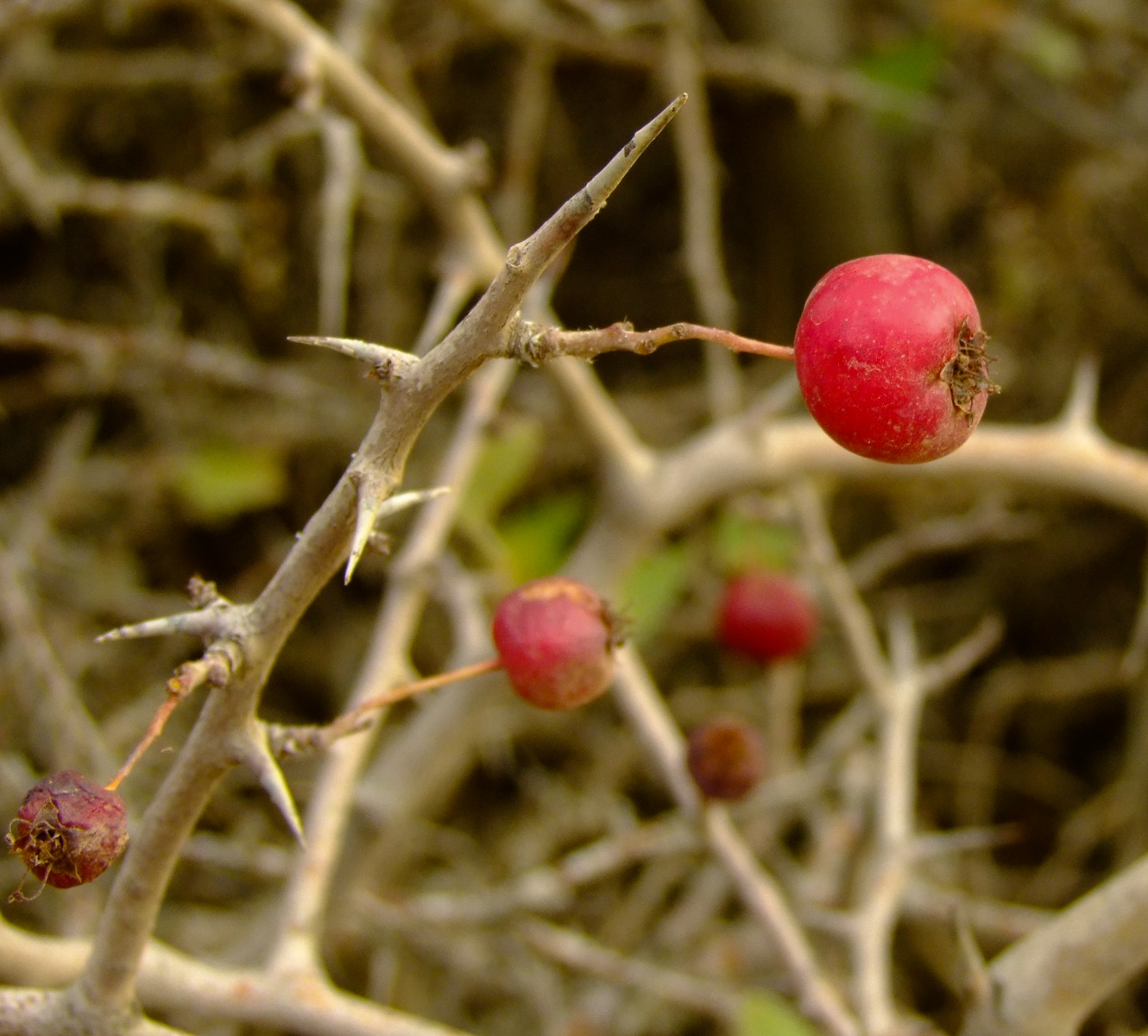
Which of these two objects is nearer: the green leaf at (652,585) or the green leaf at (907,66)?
the green leaf at (652,585)

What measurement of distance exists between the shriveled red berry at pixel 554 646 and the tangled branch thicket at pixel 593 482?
539mm

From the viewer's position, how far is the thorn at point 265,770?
0.81m

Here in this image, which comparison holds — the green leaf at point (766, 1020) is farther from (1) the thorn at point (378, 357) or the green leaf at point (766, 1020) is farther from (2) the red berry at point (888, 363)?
(1) the thorn at point (378, 357)

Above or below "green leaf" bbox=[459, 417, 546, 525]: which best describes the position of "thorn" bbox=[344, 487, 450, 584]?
below

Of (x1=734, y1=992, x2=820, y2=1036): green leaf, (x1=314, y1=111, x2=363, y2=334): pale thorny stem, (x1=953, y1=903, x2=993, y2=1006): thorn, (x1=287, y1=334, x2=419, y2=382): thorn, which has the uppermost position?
(x1=314, y1=111, x2=363, y2=334): pale thorny stem

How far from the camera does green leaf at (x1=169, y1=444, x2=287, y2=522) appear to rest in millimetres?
2602

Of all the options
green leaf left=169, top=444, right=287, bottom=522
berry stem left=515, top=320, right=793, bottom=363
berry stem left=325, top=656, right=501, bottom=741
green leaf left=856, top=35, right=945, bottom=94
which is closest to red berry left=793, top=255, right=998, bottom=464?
berry stem left=515, top=320, right=793, bottom=363

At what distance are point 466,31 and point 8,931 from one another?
2.30 meters

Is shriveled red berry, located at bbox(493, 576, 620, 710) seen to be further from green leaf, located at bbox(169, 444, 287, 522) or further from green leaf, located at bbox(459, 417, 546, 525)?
green leaf, located at bbox(169, 444, 287, 522)

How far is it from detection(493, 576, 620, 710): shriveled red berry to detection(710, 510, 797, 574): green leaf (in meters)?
1.41

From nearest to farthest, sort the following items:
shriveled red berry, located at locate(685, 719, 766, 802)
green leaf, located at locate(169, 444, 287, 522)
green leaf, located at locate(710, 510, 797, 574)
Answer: shriveled red berry, located at locate(685, 719, 766, 802) < green leaf, located at locate(710, 510, 797, 574) < green leaf, located at locate(169, 444, 287, 522)

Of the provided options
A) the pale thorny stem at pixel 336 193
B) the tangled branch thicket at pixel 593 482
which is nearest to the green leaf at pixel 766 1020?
the tangled branch thicket at pixel 593 482

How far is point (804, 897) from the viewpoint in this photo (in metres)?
2.26

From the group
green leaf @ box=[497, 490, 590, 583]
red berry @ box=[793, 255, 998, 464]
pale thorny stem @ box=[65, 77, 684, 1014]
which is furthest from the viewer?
green leaf @ box=[497, 490, 590, 583]
